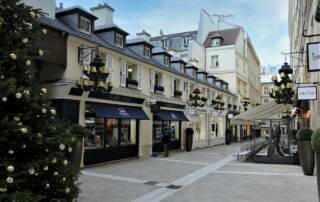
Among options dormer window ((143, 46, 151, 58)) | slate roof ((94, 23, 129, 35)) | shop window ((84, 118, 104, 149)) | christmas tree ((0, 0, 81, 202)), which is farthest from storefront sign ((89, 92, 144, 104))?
christmas tree ((0, 0, 81, 202))

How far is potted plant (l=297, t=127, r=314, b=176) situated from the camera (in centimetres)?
1138

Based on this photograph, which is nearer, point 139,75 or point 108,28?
point 108,28

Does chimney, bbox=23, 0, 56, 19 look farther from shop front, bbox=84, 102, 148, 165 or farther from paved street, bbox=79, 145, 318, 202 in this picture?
paved street, bbox=79, 145, 318, 202

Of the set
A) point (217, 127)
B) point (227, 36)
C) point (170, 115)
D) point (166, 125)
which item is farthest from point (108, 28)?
point (227, 36)

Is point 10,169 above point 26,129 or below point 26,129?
below

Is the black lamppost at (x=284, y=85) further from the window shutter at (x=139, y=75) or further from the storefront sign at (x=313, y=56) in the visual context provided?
the storefront sign at (x=313, y=56)

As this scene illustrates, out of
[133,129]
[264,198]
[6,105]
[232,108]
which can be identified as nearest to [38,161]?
[6,105]

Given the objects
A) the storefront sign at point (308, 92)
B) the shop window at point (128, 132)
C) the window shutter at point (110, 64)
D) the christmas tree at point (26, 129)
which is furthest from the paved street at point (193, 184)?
the window shutter at point (110, 64)

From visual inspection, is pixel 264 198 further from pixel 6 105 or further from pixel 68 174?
pixel 6 105

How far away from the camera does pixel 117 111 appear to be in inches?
581

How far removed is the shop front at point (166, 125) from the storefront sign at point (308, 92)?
27.7ft

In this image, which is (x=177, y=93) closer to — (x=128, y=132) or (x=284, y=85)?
(x=128, y=132)

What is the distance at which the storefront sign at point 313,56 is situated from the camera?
25.4 ft

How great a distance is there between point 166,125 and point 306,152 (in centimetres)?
1036
